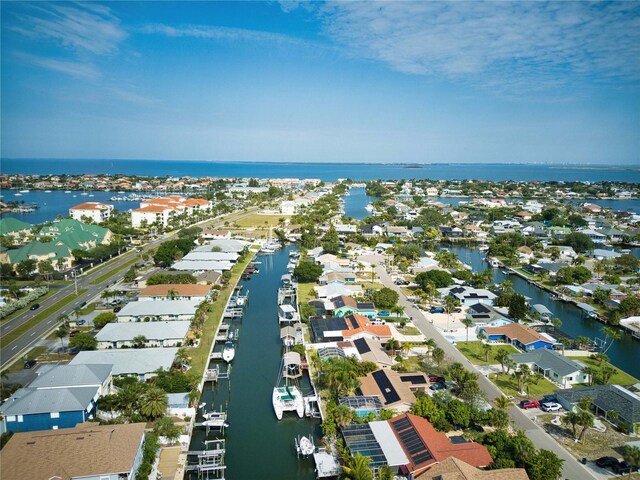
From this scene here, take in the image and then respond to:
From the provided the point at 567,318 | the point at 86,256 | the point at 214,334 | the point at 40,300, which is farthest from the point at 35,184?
the point at 567,318

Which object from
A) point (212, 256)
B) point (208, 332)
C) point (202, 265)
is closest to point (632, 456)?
point (208, 332)

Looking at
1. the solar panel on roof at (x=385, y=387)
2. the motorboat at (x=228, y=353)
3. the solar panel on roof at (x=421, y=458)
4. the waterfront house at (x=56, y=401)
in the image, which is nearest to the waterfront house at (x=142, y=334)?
the motorboat at (x=228, y=353)

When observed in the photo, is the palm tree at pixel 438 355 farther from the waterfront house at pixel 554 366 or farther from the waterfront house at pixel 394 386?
the waterfront house at pixel 554 366

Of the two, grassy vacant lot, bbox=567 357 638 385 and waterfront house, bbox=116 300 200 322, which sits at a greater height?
waterfront house, bbox=116 300 200 322

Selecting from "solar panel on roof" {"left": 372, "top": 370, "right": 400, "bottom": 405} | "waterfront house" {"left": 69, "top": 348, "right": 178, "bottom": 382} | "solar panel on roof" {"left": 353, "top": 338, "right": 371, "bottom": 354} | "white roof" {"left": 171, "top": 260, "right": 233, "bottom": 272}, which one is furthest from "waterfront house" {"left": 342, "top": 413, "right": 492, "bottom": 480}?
"white roof" {"left": 171, "top": 260, "right": 233, "bottom": 272}

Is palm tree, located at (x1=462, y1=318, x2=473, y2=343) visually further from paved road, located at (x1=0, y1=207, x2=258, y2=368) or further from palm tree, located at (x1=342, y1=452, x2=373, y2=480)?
paved road, located at (x1=0, y1=207, x2=258, y2=368)

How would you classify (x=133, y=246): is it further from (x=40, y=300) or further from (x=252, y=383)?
(x=252, y=383)

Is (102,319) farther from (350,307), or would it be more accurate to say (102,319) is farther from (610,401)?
(610,401)
